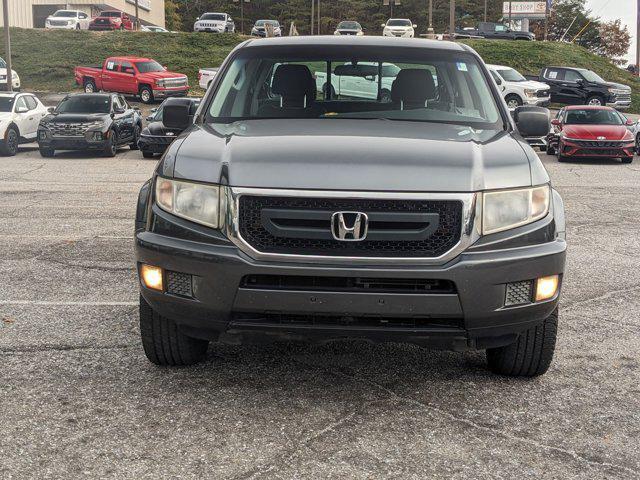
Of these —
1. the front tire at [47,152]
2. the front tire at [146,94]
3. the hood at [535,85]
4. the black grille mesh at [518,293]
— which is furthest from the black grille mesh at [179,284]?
the front tire at [146,94]

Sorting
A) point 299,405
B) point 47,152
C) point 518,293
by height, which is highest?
point 518,293

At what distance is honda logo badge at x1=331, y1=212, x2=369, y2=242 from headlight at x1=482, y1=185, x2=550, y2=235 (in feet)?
1.79

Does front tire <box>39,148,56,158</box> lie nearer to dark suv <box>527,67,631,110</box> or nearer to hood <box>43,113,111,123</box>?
hood <box>43,113,111,123</box>

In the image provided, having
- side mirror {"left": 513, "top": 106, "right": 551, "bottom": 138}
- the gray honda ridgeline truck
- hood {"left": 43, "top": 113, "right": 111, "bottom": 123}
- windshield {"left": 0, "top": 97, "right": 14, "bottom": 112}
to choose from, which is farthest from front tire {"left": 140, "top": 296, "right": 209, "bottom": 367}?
windshield {"left": 0, "top": 97, "right": 14, "bottom": 112}

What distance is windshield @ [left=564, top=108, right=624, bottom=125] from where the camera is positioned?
76.9ft

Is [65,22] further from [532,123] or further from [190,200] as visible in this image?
[190,200]

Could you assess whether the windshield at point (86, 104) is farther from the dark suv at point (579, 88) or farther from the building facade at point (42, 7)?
the building facade at point (42, 7)

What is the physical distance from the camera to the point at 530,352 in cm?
480

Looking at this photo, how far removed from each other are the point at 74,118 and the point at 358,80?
18147 mm

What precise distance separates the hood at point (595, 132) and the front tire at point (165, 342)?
19.3m

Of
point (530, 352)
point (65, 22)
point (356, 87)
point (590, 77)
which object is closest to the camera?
point (530, 352)

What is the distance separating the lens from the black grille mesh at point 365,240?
163 inches

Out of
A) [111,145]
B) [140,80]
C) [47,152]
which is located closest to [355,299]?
[111,145]

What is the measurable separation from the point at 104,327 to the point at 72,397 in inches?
57.0
